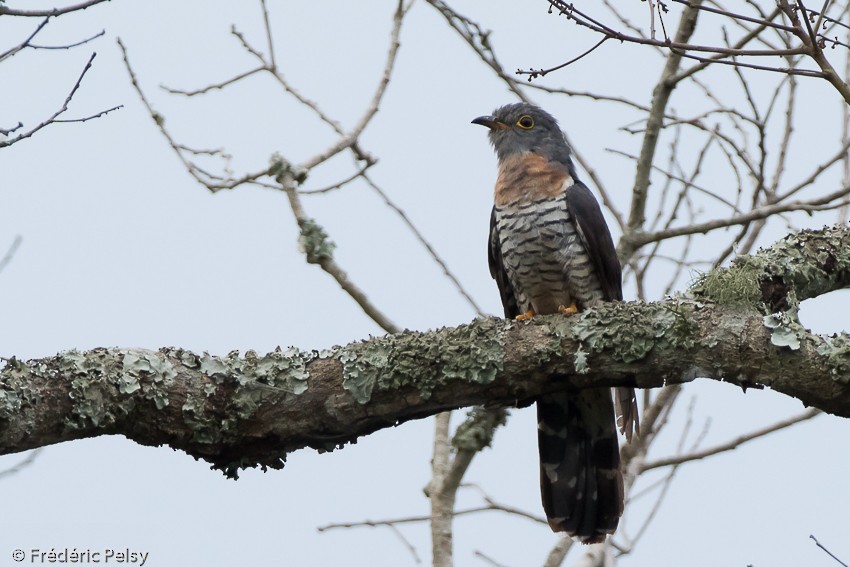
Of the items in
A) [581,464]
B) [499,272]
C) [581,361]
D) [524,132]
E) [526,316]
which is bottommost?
[581,361]

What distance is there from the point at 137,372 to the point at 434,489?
Answer: 2.04 meters

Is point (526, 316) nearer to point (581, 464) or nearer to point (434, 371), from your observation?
point (581, 464)

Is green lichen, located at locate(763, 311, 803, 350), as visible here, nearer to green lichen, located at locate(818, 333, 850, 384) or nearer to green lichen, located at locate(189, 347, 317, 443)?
green lichen, located at locate(818, 333, 850, 384)

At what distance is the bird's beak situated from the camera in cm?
581

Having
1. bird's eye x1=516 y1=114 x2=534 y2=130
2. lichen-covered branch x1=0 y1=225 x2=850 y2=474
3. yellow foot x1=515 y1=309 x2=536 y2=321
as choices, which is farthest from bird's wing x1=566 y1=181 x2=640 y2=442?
lichen-covered branch x1=0 y1=225 x2=850 y2=474

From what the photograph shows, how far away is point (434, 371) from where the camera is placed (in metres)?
3.18

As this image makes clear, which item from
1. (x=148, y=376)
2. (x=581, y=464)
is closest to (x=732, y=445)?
(x=581, y=464)

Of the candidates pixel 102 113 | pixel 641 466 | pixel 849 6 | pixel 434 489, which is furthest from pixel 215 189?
pixel 849 6

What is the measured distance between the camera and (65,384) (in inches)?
114

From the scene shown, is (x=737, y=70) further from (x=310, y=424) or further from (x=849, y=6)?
(x=310, y=424)

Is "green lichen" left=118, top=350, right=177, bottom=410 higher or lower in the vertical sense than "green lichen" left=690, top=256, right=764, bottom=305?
lower

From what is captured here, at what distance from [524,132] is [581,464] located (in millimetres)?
2057

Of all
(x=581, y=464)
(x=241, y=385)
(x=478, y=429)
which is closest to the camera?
(x=241, y=385)

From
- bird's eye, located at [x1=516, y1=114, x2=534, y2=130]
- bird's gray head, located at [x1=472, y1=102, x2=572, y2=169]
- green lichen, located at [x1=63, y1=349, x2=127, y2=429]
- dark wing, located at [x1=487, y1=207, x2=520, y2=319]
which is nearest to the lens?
green lichen, located at [x1=63, y1=349, x2=127, y2=429]
